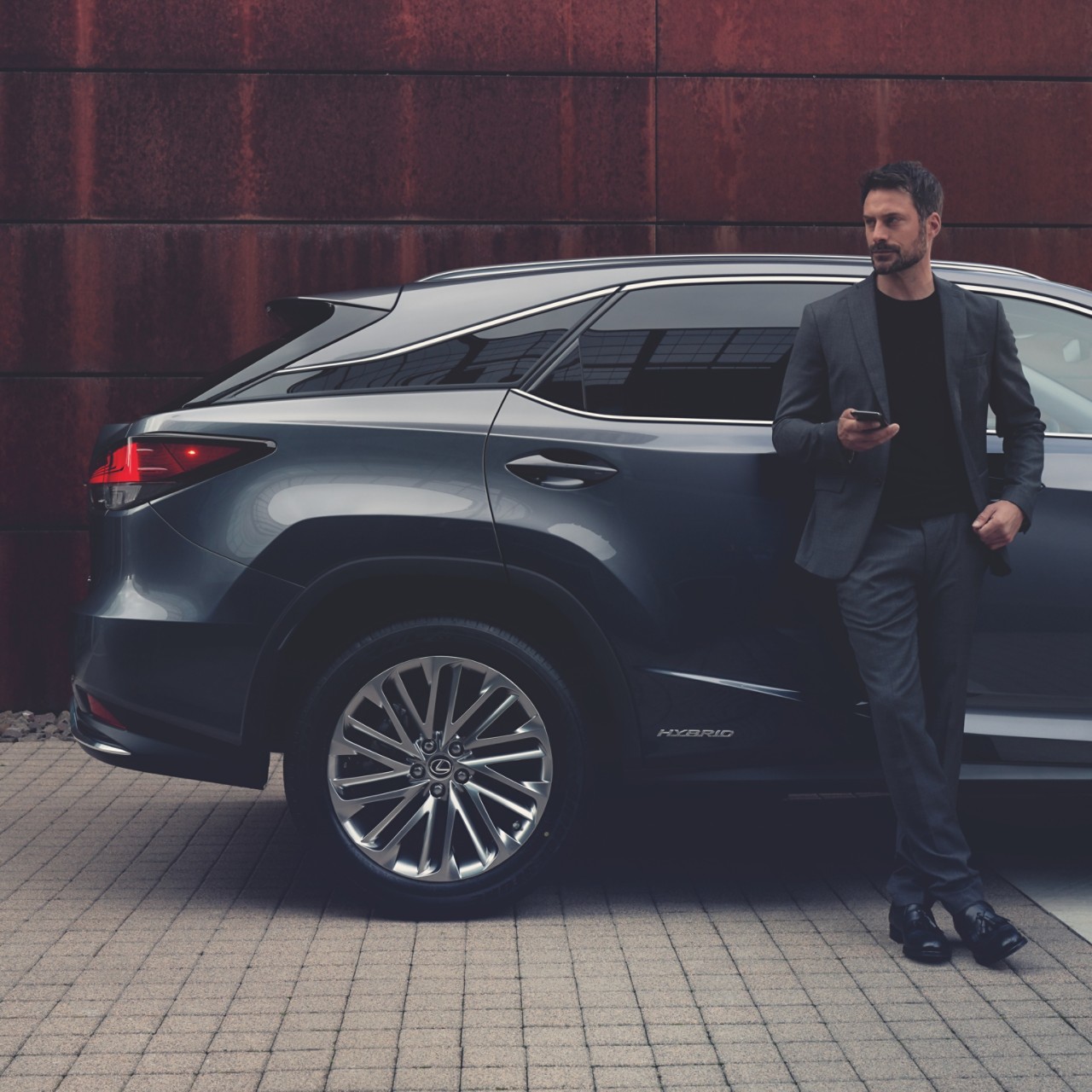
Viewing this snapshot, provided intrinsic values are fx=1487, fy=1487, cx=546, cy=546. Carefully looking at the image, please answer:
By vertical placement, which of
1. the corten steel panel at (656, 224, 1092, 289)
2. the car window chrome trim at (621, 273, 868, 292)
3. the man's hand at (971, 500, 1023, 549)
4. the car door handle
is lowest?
the man's hand at (971, 500, 1023, 549)

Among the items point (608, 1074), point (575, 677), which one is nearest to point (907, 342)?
point (575, 677)

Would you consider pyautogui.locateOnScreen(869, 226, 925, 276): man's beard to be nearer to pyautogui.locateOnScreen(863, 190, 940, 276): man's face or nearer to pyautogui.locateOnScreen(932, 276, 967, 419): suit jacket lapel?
pyautogui.locateOnScreen(863, 190, 940, 276): man's face

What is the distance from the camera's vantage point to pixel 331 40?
25.0ft

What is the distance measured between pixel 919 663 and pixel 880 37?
4786 mm

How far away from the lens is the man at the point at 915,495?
4.02 metres

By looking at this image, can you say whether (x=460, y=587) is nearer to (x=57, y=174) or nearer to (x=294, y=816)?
(x=294, y=816)

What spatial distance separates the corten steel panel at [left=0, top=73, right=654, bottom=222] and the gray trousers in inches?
164

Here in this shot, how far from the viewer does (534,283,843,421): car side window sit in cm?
432

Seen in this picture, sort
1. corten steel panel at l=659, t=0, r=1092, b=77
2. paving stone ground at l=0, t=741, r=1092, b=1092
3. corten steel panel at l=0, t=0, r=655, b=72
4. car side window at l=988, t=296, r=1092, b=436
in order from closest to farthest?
1. paving stone ground at l=0, t=741, r=1092, b=1092
2. car side window at l=988, t=296, r=1092, b=436
3. corten steel panel at l=0, t=0, r=655, b=72
4. corten steel panel at l=659, t=0, r=1092, b=77

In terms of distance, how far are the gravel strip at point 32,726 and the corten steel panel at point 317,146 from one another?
2.56 metres

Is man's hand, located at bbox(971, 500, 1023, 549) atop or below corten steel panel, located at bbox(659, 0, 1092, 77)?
below

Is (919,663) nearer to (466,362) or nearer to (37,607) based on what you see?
(466,362)

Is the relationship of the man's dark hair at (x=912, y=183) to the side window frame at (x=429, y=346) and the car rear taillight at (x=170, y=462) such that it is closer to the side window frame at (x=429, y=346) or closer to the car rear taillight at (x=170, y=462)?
the side window frame at (x=429, y=346)

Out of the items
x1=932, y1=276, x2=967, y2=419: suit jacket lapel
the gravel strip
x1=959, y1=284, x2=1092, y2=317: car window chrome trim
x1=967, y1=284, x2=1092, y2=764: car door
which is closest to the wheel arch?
x1=967, y1=284, x2=1092, y2=764: car door
